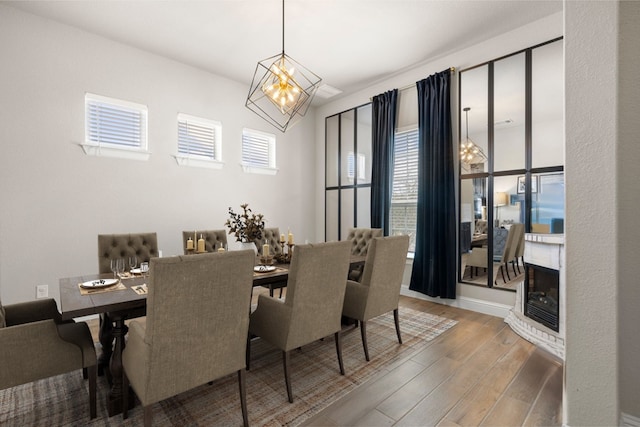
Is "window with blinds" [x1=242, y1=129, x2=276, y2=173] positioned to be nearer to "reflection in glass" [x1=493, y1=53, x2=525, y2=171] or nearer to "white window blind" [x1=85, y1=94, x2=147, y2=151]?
"white window blind" [x1=85, y1=94, x2=147, y2=151]

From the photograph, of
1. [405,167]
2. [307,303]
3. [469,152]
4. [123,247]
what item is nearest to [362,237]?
[405,167]

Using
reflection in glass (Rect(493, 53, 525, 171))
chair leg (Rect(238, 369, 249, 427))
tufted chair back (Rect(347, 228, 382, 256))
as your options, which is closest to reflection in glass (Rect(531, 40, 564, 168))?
reflection in glass (Rect(493, 53, 525, 171))

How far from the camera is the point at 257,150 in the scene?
16.3ft

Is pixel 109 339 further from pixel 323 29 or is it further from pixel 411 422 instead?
pixel 323 29

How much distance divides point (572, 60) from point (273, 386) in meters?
2.62

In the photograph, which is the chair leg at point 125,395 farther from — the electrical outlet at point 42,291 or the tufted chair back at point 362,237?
the tufted chair back at point 362,237

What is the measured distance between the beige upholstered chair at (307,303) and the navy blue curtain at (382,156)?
8.44ft

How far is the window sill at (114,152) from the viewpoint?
337 centimetres

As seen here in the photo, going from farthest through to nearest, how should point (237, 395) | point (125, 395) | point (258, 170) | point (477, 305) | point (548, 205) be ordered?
point (258, 170) → point (477, 305) → point (548, 205) → point (237, 395) → point (125, 395)

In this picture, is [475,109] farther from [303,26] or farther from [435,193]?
[303,26]

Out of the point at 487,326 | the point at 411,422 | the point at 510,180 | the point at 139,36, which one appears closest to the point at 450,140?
the point at 510,180

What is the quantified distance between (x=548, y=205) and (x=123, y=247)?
13.9ft

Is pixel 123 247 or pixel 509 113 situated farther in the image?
pixel 509 113

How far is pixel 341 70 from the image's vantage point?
4.33 metres
